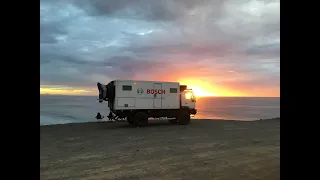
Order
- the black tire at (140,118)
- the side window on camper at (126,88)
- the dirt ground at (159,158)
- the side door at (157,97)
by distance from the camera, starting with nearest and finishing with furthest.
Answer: the dirt ground at (159,158) → the side window on camper at (126,88) → the black tire at (140,118) → the side door at (157,97)

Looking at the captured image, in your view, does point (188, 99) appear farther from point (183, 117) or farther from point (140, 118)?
point (140, 118)

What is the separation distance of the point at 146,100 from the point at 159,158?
36.3ft

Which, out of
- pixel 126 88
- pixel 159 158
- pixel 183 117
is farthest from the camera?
pixel 183 117

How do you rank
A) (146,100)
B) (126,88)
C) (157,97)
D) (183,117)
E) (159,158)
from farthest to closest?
(183,117)
(157,97)
(146,100)
(126,88)
(159,158)

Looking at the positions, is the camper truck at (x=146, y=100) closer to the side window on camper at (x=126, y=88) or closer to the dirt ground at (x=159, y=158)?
the side window on camper at (x=126, y=88)

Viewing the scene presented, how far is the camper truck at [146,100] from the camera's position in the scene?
2175 cm

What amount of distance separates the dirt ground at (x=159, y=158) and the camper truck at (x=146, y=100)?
4.69m

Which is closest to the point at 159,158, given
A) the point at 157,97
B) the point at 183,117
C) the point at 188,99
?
the point at 157,97

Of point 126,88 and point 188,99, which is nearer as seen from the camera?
point 126,88

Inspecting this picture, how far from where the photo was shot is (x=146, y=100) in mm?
22344

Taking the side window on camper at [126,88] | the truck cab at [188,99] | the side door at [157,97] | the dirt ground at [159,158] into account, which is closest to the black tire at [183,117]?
the truck cab at [188,99]

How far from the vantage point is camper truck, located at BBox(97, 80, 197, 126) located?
71.4ft
